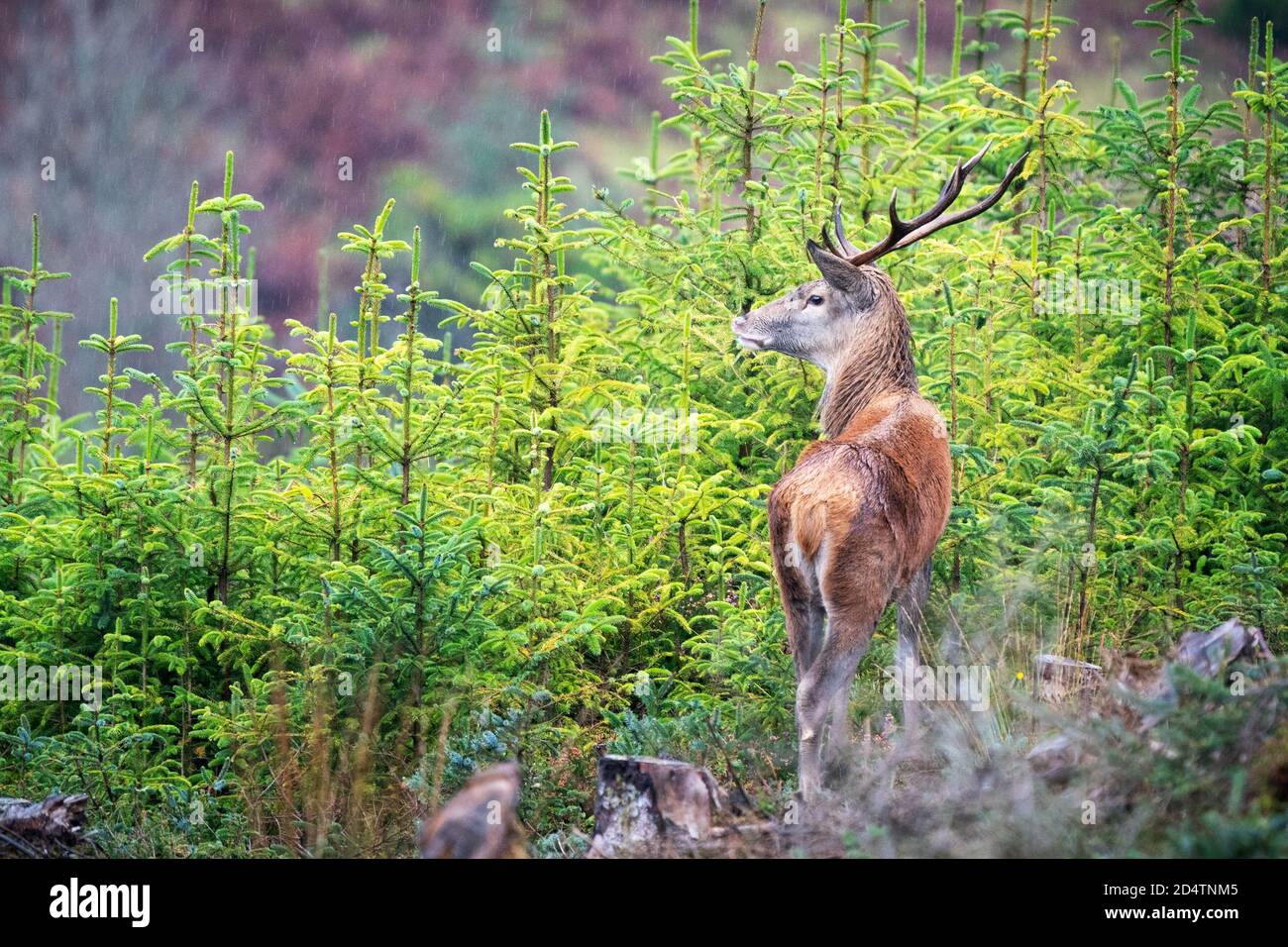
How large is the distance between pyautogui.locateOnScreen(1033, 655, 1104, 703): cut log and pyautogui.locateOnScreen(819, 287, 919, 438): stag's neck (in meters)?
1.42

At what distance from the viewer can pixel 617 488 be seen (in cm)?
791

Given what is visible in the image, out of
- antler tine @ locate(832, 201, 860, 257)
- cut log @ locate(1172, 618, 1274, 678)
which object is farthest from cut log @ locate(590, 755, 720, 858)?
antler tine @ locate(832, 201, 860, 257)

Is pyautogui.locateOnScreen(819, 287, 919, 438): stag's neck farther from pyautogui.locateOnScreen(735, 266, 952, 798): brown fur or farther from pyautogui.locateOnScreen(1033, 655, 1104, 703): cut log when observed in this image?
pyautogui.locateOnScreen(1033, 655, 1104, 703): cut log

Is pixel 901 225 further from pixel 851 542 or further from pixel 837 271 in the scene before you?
pixel 851 542

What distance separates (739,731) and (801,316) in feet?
6.62

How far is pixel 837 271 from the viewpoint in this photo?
7188 mm

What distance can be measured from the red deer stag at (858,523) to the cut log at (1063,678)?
0.53 m

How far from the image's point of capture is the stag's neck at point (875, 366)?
7121 millimetres

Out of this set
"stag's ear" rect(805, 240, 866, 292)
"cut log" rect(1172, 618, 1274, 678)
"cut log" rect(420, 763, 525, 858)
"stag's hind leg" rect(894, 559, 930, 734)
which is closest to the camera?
"cut log" rect(420, 763, 525, 858)

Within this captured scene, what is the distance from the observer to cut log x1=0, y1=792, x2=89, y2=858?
19.9ft
